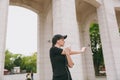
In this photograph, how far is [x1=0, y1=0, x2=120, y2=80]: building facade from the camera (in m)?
8.98

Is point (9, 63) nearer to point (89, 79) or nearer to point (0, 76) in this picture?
point (89, 79)

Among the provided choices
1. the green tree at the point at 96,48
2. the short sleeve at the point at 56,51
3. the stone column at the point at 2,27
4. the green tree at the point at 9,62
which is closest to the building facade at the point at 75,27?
the stone column at the point at 2,27

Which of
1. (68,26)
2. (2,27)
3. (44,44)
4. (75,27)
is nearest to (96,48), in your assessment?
(44,44)

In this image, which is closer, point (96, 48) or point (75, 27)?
point (75, 27)

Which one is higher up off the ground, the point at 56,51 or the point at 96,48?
the point at 96,48

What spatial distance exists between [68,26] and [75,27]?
60 centimetres

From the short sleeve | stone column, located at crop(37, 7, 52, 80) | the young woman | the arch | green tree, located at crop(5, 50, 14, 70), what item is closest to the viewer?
the young woman

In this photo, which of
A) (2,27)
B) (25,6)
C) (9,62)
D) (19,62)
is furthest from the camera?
(19,62)

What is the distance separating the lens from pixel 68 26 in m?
9.34

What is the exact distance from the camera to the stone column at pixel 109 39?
1102cm

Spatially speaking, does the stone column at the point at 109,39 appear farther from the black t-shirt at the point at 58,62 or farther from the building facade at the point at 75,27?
the black t-shirt at the point at 58,62

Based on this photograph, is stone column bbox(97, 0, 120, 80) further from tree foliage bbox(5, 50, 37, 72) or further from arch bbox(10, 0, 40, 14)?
tree foliage bbox(5, 50, 37, 72)

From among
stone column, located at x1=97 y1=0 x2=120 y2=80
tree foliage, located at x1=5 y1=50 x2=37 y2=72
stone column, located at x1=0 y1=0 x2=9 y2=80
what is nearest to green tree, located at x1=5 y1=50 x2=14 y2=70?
tree foliage, located at x1=5 y1=50 x2=37 y2=72

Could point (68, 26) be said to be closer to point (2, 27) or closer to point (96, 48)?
point (2, 27)
